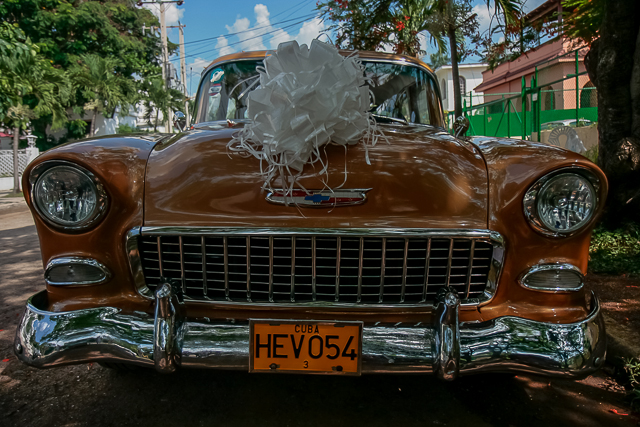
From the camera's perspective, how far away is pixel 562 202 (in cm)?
171

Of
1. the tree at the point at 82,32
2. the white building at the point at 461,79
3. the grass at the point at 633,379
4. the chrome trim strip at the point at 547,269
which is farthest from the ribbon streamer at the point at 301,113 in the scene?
the white building at the point at 461,79

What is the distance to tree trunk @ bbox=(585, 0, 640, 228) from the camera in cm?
402

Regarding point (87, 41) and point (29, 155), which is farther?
point (87, 41)

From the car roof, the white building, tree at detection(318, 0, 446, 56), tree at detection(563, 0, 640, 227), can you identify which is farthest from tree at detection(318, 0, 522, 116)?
the white building

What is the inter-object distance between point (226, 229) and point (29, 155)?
17012mm

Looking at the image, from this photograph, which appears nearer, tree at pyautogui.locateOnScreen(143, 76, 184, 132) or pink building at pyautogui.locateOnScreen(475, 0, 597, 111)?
pink building at pyautogui.locateOnScreen(475, 0, 597, 111)

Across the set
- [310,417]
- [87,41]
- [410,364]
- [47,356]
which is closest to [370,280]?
[410,364]

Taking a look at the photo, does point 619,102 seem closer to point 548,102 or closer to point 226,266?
point 226,266

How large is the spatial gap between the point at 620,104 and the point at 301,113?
3.71 m

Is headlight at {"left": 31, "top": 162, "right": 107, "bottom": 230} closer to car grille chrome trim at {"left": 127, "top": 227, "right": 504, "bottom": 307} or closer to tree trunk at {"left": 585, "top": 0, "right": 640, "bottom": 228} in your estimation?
car grille chrome trim at {"left": 127, "top": 227, "right": 504, "bottom": 307}

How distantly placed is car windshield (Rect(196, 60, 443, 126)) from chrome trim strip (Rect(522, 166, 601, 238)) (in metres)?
1.17

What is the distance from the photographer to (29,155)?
1573cm

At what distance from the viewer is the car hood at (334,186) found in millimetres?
1653

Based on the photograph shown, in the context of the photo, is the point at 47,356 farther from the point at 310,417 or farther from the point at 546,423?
the point at 546,423
